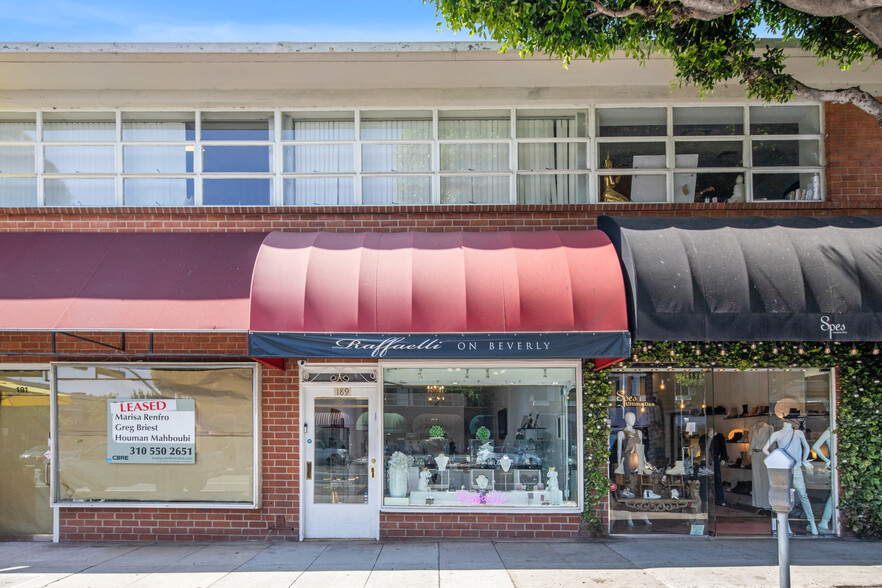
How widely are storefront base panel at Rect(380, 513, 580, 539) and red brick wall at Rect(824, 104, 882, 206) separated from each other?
18.9ft

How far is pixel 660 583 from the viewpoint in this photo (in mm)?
7898

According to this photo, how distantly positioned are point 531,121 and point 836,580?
681 centimetres

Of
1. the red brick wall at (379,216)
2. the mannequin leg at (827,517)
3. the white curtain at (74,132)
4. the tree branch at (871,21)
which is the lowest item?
the mannequin leg at (827,517)

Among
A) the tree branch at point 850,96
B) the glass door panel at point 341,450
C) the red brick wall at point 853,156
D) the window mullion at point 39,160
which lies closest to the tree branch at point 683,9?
the tree branch at point 850,96

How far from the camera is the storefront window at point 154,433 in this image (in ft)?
33.2

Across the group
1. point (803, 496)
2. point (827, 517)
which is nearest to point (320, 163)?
point (803, 496)

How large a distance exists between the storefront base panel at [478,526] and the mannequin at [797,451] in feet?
9.61

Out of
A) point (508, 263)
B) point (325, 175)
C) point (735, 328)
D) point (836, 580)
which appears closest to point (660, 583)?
point (836, 580)

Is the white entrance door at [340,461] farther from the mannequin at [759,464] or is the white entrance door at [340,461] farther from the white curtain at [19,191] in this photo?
the mannequin at [759,464]

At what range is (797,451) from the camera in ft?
33.6

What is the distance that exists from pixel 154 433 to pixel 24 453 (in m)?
1.95

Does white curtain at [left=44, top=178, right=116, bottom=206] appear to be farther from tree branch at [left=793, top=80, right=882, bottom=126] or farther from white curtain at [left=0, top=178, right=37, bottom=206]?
tree branch at [left=793, top=80, right=882, bottom=126]

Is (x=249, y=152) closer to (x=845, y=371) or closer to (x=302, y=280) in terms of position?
(x=302, y=280)

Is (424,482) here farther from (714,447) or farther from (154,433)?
(714,447)
